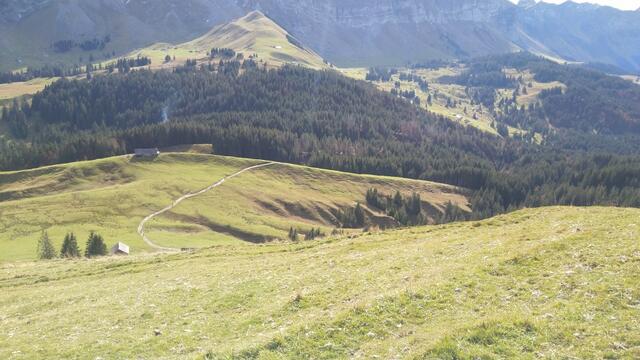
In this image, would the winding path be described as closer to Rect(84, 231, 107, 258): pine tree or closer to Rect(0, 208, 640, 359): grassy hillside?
Rect(84, 231, 107, 258): pine tree

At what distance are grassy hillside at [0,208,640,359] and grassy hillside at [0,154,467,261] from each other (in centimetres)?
5688

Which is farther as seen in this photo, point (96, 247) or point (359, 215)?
point (359, 215)

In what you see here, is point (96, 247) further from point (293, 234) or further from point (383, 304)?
point (383, 304)

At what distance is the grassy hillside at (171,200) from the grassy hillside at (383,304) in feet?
187

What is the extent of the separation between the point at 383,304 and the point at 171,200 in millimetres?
110818

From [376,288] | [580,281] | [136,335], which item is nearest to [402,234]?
[376,288]

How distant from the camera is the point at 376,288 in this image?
89.0ft

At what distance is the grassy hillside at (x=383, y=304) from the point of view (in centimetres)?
1852

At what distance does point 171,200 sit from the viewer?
4919 inches

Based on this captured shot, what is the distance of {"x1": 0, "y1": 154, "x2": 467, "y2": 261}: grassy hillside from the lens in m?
103

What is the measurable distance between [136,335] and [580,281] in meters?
23.2

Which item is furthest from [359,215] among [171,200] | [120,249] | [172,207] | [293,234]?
[120,249]

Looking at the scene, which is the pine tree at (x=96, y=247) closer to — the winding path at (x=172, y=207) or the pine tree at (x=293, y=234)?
the winding path at (x=172, y=207)

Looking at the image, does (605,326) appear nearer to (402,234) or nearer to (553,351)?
(553,351)
